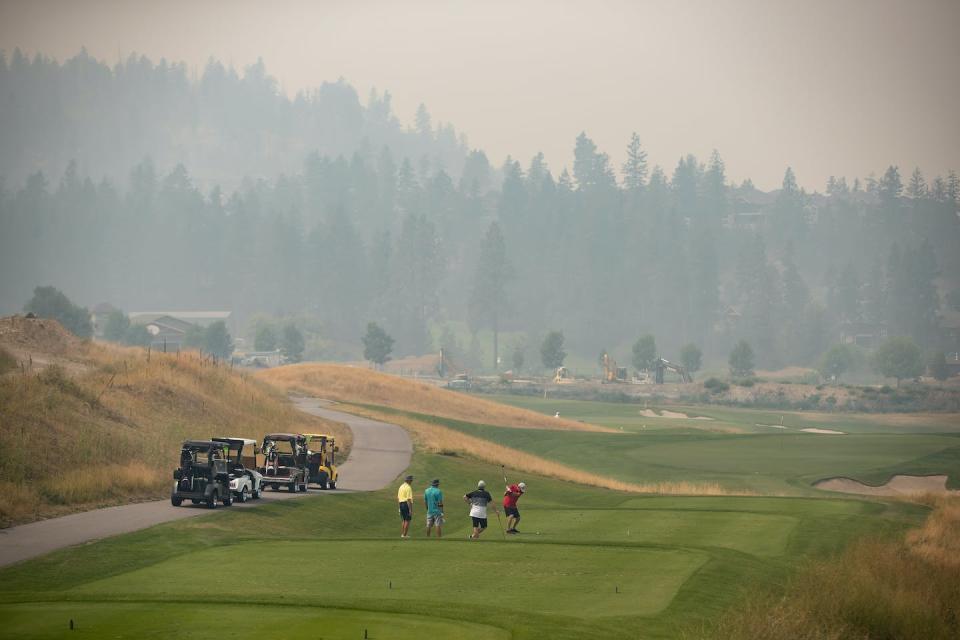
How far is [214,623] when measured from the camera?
22.3 metres

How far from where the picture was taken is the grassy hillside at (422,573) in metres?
23.1

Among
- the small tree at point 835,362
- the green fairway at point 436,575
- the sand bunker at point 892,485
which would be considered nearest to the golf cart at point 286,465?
the green fairway at point 436,575

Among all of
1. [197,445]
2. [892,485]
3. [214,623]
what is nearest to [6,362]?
[197,445]

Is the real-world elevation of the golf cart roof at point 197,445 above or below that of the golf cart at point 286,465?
above

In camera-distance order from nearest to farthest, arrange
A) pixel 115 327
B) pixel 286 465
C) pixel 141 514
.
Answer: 1. pixel 141 514
2. pixel 286 465
3. pixel 115 327

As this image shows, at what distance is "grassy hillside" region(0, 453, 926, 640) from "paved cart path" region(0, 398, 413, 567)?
1.04 m

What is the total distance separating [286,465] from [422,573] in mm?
19779

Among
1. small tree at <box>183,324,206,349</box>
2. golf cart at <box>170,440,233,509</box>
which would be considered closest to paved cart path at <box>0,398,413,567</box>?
golf cart at <box>170,440,233,509</box>

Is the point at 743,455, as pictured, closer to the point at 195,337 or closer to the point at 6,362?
the point at 6,362

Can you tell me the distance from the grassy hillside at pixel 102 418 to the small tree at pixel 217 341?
101238mm

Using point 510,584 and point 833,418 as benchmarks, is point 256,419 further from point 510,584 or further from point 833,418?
point 833,418

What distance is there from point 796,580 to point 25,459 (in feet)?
77.1

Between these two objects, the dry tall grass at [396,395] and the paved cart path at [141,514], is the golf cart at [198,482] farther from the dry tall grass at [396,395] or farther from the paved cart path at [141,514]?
the dry tall grass at [396,395]

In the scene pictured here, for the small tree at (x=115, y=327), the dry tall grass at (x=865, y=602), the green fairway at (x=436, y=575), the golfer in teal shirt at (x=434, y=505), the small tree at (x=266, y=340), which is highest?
the small tree at (x=115, y=327)
